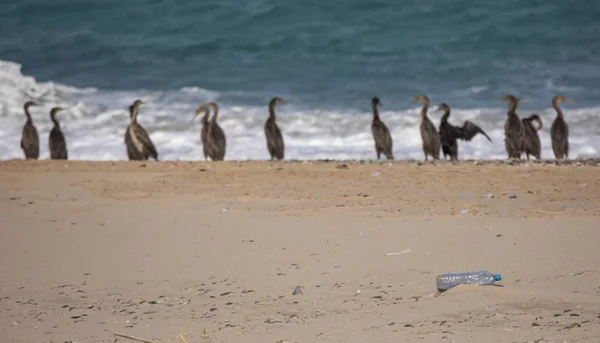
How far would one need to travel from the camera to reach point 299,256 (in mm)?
6121

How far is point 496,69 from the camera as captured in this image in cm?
2361

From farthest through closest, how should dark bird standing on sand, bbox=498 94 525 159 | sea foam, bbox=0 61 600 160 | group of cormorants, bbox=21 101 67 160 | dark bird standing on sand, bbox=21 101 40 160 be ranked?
sea foam, bbox=0 61 600 160, dark bird standing on sand, bbox=21 101 40 160, group of cormorants, bbox=21 101 67 160, dark bird standing on sand, bbox=498 94 525 159

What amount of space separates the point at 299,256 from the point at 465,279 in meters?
1.17

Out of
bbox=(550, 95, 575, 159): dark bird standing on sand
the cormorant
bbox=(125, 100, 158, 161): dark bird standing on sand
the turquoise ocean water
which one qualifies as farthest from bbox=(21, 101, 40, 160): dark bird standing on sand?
bbox=(550, 95, 575, 159): dark bird standing on sand

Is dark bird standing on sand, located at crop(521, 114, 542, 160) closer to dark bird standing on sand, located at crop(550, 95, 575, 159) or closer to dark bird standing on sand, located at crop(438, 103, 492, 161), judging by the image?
dark bird standing on sand, located at crop(550, 95, 575, 159)

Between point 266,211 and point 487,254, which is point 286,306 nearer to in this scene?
point 487,254

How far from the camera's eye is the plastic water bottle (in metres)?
5.15

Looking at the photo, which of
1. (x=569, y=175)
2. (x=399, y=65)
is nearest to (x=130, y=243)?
(x=569, y=175)

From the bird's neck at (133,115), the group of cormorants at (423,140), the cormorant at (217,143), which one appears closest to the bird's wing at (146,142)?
the group of cormorants at (423,140)

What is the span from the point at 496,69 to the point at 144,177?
1521cm

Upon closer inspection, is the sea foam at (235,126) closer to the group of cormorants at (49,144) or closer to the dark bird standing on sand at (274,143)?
the dark bird standing on sand at (274,143)

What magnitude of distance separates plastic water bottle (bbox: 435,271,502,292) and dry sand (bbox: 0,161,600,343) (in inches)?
3.0

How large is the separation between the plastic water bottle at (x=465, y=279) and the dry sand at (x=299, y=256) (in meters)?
0.08

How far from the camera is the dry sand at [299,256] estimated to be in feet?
15.3
